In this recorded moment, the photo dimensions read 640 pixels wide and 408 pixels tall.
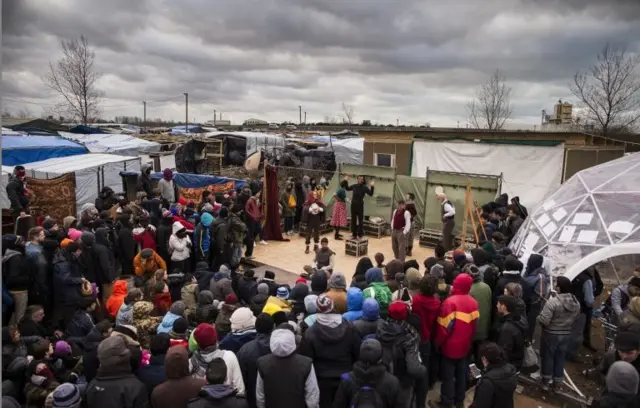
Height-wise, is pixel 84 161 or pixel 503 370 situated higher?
pixel 84 161

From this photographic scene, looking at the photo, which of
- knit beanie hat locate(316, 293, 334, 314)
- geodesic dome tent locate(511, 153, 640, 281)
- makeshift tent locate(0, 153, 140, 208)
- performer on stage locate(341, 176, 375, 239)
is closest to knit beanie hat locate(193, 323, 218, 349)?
knit beanie hat locate(316, 293, 334, 314)

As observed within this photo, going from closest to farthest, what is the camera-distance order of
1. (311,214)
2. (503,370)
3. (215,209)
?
(503,370)
(215,209)
(311,214)

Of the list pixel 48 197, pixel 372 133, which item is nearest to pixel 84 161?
pixel 48 197

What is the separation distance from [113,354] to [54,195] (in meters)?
10.9

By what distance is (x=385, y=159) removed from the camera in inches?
736

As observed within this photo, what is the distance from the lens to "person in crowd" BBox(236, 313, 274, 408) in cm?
426

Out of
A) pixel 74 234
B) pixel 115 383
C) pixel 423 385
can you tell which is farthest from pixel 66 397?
pixel 74 234

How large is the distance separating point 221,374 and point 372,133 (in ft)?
53.9

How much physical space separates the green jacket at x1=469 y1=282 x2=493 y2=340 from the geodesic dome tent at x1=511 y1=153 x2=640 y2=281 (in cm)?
204

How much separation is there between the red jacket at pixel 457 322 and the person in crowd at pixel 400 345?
2.81ft

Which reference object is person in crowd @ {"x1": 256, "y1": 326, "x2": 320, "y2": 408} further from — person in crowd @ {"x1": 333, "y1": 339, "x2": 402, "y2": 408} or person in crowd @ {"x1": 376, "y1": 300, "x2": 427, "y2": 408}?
person in crowd @ {"x1": 376, "y1": 300, "x2": 427, "y2": 408}

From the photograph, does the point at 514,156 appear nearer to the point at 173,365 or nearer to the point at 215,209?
the point at 215,209

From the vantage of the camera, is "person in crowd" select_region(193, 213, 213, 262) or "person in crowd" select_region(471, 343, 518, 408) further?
"person in crowd" select_region(193, 213, 213, 262)

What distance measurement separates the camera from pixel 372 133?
1908 cm
